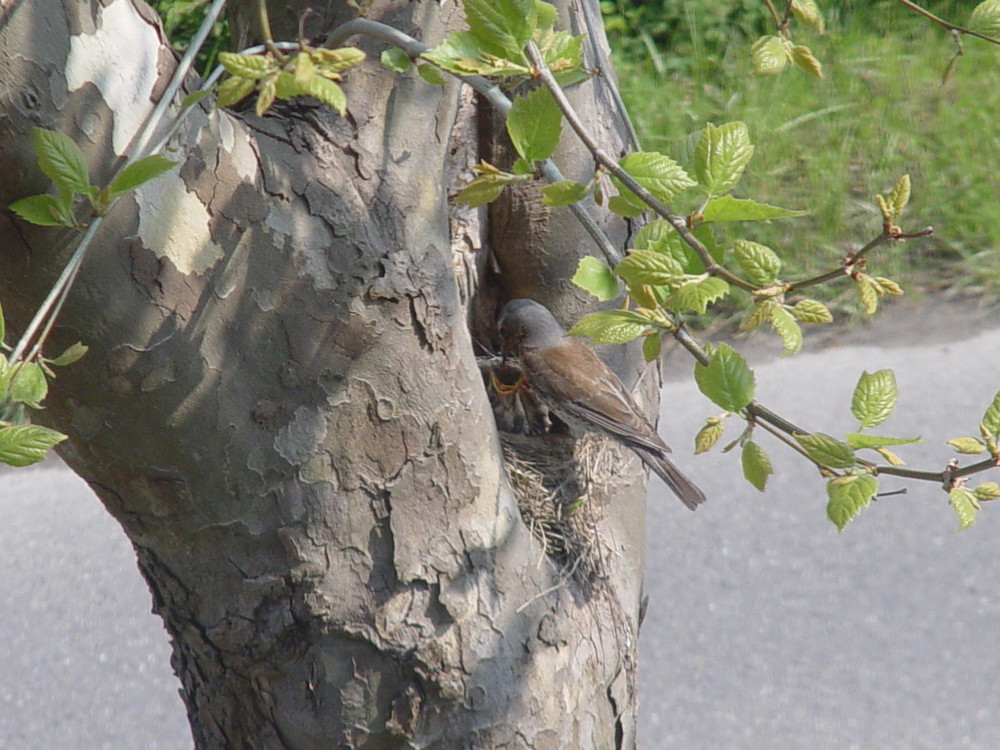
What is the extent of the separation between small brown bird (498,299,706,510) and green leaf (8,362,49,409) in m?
1.31

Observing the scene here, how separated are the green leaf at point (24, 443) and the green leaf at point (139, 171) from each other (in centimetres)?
27

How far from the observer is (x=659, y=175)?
1.19 meters

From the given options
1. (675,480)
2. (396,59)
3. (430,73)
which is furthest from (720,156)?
(675,480)

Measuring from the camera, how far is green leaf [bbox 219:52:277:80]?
96 centimetres

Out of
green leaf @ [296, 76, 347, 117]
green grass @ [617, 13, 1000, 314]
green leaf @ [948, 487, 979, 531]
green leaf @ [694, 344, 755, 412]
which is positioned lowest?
green grass @ [617, 13, 1000, 314]

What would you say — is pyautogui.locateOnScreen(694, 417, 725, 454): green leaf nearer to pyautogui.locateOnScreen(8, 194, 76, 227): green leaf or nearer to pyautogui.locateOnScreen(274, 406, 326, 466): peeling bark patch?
pyautogui.locateOnScreen(274, 406, 326, 466): peeling bark patch

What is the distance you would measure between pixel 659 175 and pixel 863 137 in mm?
5378

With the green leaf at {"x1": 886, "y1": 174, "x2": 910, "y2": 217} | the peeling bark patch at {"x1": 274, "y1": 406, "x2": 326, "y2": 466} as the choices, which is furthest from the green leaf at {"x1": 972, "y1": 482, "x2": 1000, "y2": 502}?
the peeling bark patch at {"x1": 274, "y1": 406, "x2": 326, "y2": 466}

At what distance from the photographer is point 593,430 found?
253 cm

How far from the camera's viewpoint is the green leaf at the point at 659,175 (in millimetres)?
1189

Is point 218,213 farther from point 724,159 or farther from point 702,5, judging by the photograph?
point 702,5

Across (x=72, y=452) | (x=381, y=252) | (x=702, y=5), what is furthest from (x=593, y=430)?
(x=702, y=5)

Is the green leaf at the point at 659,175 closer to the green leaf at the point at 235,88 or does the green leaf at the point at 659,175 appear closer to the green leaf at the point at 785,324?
the green leaf at the point at 785,324

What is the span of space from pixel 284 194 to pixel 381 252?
0.56 ft
